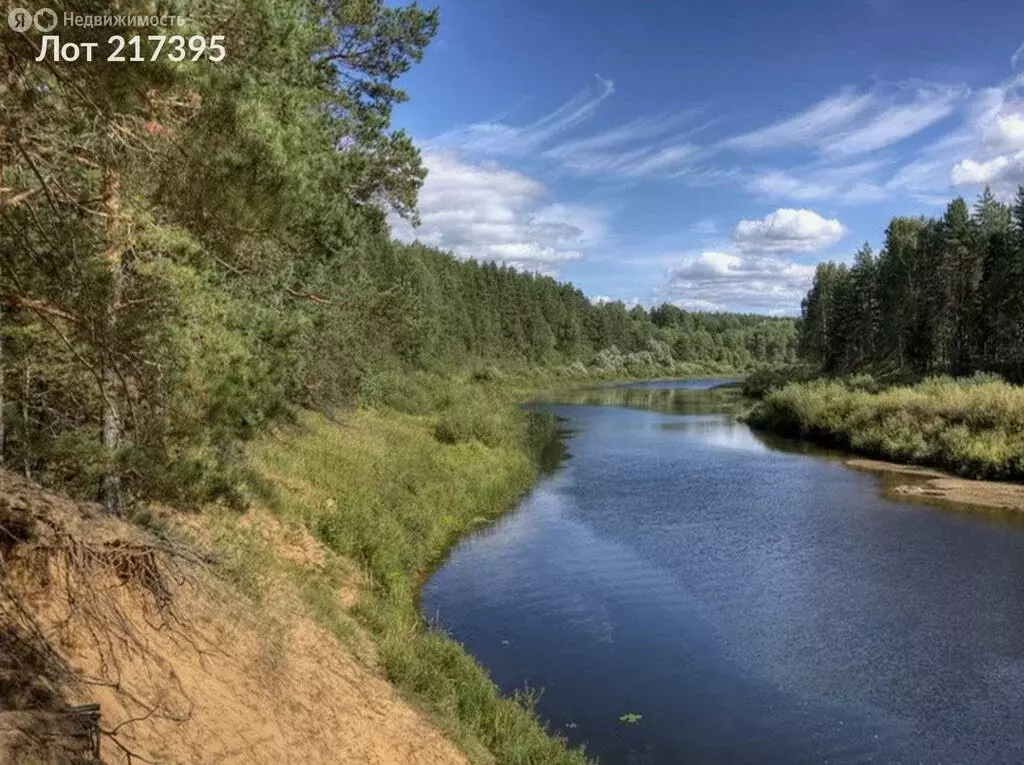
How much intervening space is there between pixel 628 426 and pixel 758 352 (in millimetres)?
144133

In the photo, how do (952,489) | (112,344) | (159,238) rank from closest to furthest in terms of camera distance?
1. (112,344)
2. (159,238)
3. (952,489)

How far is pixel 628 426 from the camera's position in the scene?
188 feet

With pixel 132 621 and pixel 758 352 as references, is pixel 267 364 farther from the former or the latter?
pixel 758 352

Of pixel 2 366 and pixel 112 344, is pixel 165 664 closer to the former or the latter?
pixel 112 344

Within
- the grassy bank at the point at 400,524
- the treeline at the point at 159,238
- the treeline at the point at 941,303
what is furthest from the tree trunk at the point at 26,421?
the treeline at the point at 941,303

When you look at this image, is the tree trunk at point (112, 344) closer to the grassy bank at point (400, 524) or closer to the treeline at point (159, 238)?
the treeline at point (159, 238)

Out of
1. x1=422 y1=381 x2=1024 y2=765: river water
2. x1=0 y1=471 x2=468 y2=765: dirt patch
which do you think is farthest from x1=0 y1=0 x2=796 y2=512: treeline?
x1=422 y1=381 x2=1024 y2=765: river water

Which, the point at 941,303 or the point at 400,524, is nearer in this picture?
the point at 400,524

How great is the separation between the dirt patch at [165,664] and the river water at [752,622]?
4572 mm

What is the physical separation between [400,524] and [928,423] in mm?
31274

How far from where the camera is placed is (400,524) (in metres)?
20.4

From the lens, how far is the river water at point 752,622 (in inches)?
494

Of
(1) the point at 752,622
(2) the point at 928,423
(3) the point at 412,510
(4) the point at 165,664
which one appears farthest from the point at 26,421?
(2) the point at 928,423

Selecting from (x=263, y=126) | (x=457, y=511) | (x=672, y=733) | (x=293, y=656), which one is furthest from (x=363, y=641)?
(x=457, y=511)
